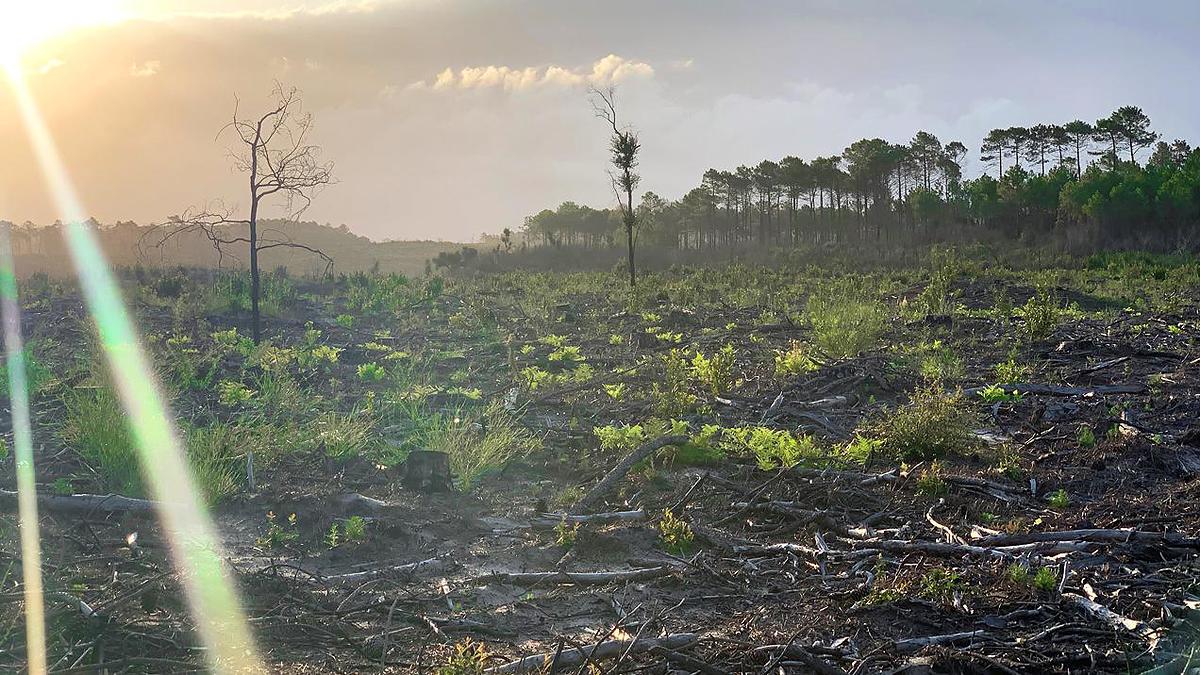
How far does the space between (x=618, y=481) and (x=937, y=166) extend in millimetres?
65971

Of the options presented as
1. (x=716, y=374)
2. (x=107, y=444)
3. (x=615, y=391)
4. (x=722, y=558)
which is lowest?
(x=722, y=558)

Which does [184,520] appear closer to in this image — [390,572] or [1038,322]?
[390,572]

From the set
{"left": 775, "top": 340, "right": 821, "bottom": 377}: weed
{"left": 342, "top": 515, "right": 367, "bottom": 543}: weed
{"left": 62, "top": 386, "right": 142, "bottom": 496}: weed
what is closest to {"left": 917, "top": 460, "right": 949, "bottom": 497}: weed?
{"left": 342, "top": 515, "right": 367, "bottom": 543}: weed

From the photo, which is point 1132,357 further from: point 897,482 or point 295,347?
point 295,347

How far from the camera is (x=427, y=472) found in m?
6.09

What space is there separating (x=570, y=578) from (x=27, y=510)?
330cm

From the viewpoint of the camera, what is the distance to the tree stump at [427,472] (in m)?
6.04

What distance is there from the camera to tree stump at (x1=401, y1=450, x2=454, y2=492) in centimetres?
604

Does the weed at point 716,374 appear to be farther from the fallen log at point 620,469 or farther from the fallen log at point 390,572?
the fallen log at point 390,572

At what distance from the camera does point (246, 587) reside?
162 inches

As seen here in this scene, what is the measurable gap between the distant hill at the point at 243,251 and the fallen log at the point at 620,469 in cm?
2807

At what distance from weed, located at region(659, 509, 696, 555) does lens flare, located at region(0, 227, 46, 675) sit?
296 centimetres

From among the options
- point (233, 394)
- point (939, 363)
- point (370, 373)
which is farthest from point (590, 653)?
point (939, 363)

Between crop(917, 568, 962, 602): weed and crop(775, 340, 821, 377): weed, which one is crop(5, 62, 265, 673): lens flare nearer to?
crop(917, 568, 962, 602): weed
